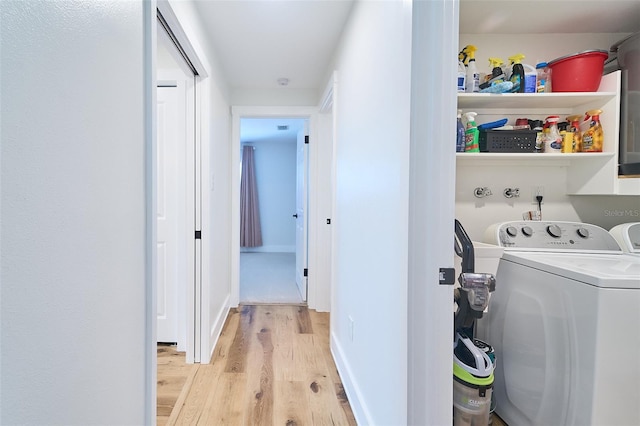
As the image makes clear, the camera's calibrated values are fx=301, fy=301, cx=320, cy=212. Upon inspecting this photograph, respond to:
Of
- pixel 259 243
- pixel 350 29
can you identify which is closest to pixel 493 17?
pixel 350 29

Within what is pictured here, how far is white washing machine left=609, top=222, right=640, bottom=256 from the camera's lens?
156 cm

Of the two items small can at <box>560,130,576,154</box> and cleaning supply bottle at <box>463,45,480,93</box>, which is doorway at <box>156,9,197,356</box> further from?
small can at <box>560,130,576,154</box>

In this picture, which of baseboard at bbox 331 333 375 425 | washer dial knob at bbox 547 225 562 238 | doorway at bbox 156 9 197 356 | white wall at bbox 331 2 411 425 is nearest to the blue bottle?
white wall at bbox 331 2 411 425

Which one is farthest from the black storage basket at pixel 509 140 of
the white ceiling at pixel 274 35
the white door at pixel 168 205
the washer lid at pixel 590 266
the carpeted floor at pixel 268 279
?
the carpeted floor at pixel 268 279

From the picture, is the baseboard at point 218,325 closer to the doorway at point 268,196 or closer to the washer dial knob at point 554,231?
the washer dial knob at point 554,231

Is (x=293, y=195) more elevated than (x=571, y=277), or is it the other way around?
(x=293, y=195)

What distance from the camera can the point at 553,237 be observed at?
65.6 inches

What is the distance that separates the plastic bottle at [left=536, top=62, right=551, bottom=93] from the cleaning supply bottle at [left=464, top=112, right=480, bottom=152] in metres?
0.41

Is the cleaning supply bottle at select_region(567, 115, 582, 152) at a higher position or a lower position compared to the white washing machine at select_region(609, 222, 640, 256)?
higher
